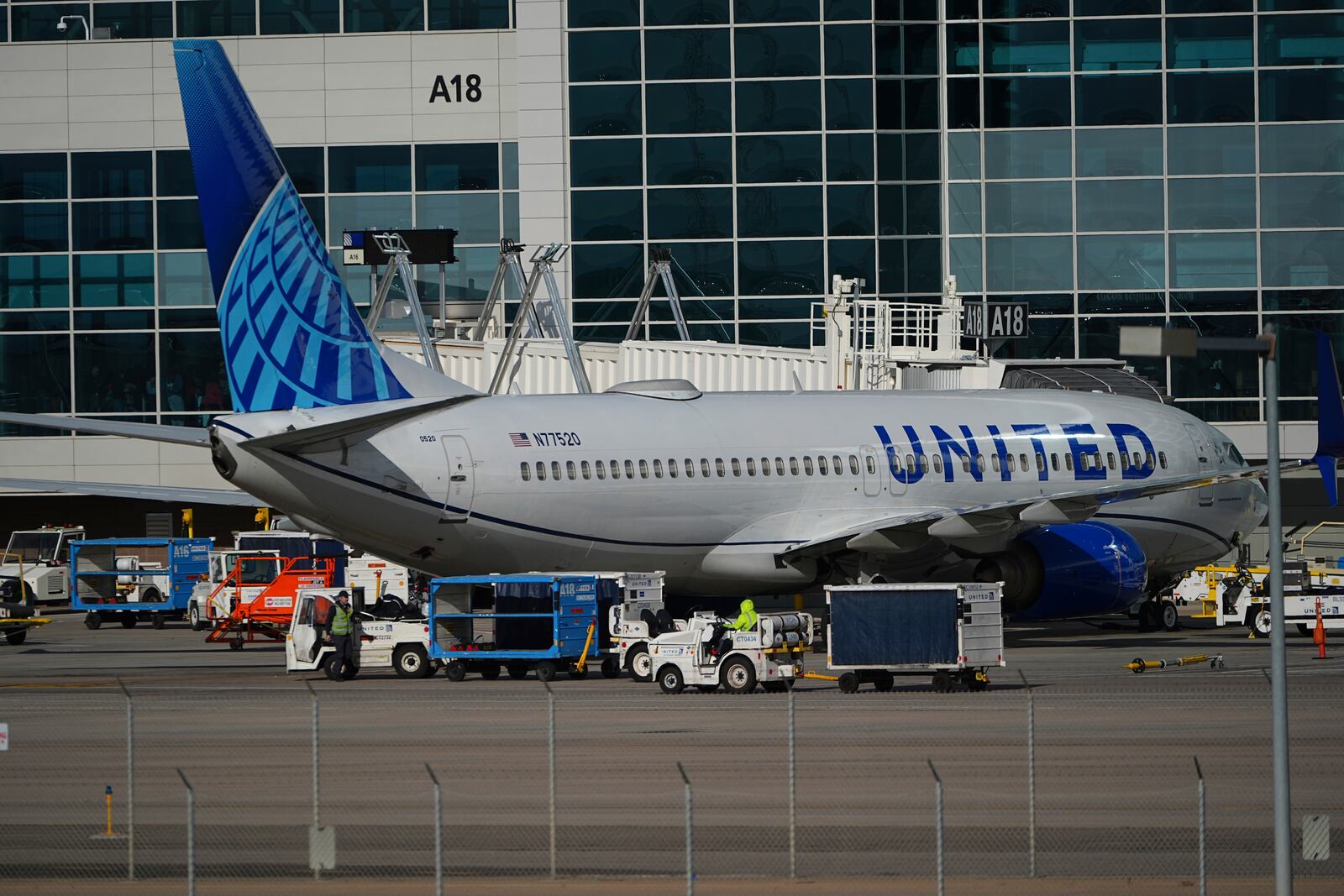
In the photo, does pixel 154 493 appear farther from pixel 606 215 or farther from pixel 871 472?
pixel 606 215

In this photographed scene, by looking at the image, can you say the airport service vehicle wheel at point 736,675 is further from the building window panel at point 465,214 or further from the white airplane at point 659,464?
the building window panel at point 465,214

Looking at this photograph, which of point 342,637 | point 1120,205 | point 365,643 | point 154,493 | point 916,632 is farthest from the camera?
point 1120,205

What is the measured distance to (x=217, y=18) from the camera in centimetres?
6550

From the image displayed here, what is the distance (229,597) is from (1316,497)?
1358 inches

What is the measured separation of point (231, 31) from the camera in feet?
215

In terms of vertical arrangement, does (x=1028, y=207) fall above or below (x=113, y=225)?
below

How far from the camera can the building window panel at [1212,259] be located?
200ft

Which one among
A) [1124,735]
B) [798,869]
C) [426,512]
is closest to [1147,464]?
[426,512]

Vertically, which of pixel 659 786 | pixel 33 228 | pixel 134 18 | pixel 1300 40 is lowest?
pixel 659 786

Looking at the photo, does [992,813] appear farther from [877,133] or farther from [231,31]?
[231,31]

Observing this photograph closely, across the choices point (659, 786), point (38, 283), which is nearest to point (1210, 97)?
point (38, 283)

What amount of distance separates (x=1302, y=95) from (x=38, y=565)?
135 feet

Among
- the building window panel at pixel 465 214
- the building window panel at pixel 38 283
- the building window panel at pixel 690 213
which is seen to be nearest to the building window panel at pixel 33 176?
the building window panel at pixel 38 283

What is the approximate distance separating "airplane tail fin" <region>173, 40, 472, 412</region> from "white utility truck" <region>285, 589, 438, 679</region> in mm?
3657
